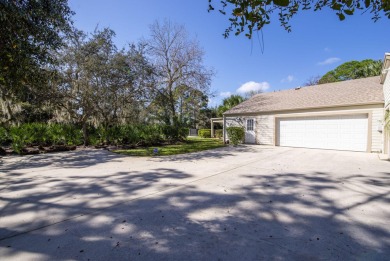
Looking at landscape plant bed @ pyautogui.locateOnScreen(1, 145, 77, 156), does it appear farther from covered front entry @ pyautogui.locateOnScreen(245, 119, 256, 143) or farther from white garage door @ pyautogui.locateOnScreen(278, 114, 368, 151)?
white garage door @ pyautogui.locateOnScreen(278, 114, 368, 151)

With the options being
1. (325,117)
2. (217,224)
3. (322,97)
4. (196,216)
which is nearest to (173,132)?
(325,117)

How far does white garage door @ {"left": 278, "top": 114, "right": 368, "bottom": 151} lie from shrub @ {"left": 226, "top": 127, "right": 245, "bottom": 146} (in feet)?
8.49

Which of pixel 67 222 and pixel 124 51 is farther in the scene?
pixel 124 51

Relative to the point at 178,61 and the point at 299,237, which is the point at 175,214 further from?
the point at 178,61

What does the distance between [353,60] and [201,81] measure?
2469 centimetres

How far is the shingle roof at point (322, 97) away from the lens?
34.8ft

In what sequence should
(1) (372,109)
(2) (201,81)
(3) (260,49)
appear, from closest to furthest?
(3) (260,49) → (1) (372,109) → (2) (201,81)

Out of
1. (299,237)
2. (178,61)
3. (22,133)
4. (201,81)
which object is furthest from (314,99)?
(22,133)

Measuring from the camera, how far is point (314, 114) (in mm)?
11578

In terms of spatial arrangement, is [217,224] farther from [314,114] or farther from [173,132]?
[173,132]

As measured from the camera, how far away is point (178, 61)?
16469 mm

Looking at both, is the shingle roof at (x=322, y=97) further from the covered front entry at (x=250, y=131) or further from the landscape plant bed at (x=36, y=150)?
the landscape plant bed at (x=36, y=150)

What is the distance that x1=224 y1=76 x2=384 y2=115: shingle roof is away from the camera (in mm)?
10602

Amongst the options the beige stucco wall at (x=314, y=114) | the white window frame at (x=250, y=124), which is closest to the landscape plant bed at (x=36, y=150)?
the beige stucco wall at (x=314, y=114)
